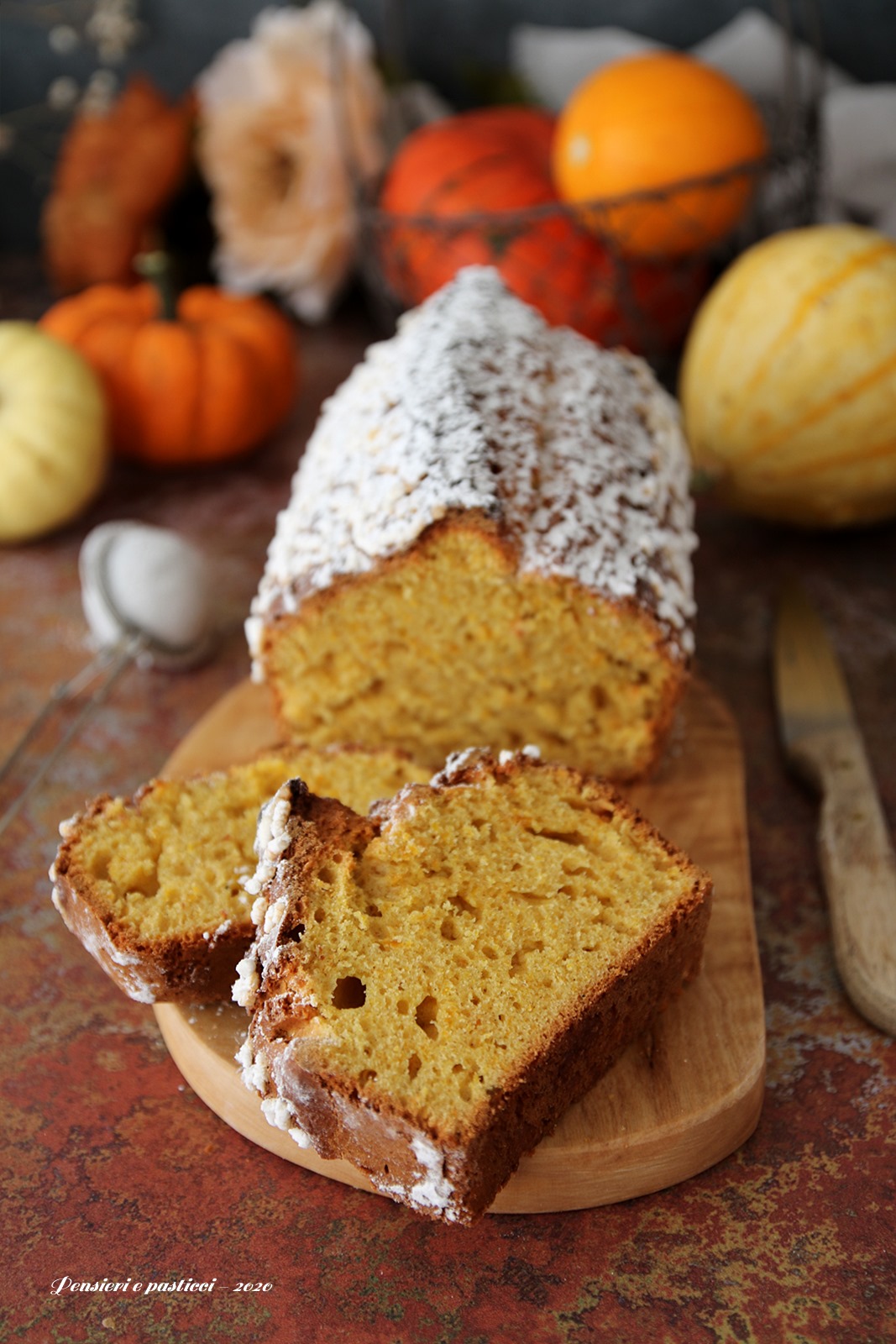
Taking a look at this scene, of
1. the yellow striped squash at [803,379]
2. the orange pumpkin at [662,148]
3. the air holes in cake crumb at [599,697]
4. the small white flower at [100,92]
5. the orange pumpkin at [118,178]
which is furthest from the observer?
the small white flower at [100,92]

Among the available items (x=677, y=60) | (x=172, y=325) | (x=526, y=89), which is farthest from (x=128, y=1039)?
(x=526, y=89)

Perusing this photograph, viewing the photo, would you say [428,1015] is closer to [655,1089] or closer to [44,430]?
[655,1089]

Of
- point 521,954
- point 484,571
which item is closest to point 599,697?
point 484,571

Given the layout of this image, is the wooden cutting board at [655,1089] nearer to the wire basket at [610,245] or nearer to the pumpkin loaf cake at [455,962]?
the pumpkin loaf cake at [455,962]

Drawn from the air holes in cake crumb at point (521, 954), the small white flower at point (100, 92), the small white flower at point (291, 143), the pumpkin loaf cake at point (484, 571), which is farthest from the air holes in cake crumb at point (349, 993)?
the small white flower at point (100, 92)

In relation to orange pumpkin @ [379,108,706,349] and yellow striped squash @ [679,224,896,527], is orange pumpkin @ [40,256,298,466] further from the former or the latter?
yellow striped squash @ [679,224,896,527]

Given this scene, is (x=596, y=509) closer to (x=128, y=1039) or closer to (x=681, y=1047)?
(x=681, y=1047)

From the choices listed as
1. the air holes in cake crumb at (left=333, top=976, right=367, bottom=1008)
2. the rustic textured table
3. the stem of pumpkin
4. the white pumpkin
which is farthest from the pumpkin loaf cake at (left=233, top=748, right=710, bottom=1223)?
the stem of pumpkin
